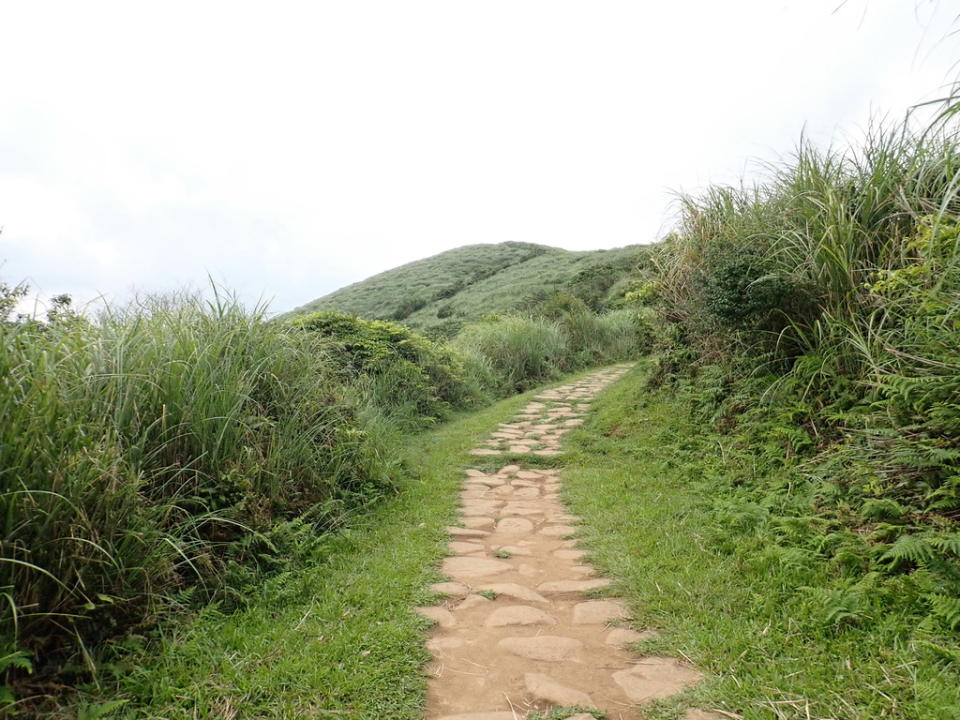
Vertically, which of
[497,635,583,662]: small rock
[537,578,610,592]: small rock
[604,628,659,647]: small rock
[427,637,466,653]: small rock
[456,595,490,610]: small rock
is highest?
[427,637,466,653]: small rock

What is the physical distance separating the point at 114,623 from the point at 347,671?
0.96 m

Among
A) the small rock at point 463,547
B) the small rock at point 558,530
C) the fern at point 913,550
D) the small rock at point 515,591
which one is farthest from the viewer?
the small rock at point 558,530

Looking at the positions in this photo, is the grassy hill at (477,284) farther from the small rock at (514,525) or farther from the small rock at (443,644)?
the small rock at (443,644)

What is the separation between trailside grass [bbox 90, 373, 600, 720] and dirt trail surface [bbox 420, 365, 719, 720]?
0.47 feet

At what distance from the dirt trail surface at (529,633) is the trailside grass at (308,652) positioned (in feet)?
0.47

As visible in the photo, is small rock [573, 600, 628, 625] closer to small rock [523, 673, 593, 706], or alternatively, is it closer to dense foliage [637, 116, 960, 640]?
small rock [523, 673, 593, 706]

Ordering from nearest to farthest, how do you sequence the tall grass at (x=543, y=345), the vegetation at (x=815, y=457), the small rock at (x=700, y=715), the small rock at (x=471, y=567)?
the small rock at (x=700, y=715) < the vegetation at (x=815, y=457) < the small rock at (x=471, y=567) < the tall grass at (x=543, y=345)

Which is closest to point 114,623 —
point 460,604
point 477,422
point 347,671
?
point 347,671

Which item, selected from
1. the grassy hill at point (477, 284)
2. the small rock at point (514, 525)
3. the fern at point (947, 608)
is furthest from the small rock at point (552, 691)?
the grassy hill at point (477, 284)

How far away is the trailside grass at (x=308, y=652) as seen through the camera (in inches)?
82.4

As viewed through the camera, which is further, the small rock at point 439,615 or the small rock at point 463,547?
the small rock at point 463,547

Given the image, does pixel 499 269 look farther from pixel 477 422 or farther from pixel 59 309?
pixel 59 309

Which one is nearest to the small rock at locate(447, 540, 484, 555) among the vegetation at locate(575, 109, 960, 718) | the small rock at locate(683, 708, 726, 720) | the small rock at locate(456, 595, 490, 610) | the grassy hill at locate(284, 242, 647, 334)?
the small rock at locate(456, 595, 490, 610)

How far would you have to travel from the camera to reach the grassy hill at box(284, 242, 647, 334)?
75.7 feet
